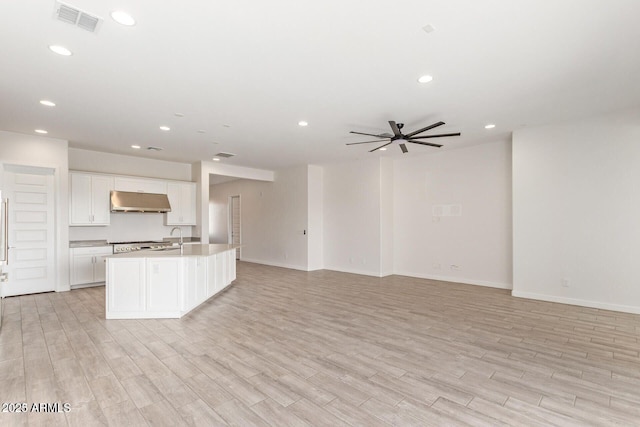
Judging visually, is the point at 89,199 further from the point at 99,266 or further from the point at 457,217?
the point at 457,217

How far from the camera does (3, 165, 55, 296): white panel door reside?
18.0 feet

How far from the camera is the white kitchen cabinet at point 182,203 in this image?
7574 millimetres

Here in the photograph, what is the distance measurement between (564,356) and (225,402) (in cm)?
316

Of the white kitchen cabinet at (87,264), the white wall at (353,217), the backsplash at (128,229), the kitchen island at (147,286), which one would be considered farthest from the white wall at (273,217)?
the kitchen island at (147,286)

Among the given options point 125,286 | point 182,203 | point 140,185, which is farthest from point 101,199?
point 125,286

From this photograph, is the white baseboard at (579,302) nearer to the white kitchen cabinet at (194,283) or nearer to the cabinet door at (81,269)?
the white kitchen cabinet at (194,283)

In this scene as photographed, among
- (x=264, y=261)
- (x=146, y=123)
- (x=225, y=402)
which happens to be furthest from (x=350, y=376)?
(x=264, y=261)

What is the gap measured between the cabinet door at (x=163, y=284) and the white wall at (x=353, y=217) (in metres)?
4.63

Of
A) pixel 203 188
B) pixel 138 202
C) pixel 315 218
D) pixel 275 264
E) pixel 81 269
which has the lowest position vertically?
pixel 275 264

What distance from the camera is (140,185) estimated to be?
714 centimetres

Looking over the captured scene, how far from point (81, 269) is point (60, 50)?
478 centimetres

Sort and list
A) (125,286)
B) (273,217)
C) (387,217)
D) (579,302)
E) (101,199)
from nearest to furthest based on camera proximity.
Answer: (125,286) < (579,302) < (101,199) < (387,217) < (273,217)

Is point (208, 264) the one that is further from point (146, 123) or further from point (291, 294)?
point (146, 123)

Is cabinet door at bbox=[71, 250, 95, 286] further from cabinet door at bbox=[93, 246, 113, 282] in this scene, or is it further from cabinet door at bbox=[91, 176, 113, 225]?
cabinet door at bbox=[91, 176, 113, 225]
